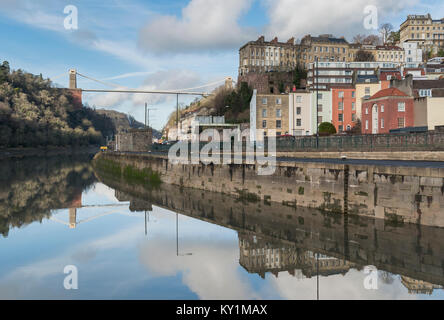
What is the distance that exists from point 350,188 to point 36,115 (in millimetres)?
90349

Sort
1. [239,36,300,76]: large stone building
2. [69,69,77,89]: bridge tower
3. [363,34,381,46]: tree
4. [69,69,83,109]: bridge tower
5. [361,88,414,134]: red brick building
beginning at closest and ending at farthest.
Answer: [361,88,414,134]: red brick building → [239,36,300,76]: large stone building → [363,34,381,46]: tree → [69,69,83,109]: bridge tower → [69,69,77,89]: bridge tower

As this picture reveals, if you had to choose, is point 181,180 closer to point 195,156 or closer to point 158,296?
point 195,156

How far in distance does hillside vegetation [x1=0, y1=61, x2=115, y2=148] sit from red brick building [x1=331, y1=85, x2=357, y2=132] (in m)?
51.6

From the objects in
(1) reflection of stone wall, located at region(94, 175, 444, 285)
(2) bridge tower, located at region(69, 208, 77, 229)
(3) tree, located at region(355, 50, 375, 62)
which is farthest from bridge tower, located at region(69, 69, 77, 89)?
(1) reflection of stone wall, located at region(94, 175, 444, 285)

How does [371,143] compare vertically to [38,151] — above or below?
below

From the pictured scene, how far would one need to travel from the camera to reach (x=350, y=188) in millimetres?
14273

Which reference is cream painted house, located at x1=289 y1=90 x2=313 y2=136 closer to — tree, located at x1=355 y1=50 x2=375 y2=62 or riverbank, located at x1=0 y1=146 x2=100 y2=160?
tree, located at x1=355 y1=50 x2=375 y2=62

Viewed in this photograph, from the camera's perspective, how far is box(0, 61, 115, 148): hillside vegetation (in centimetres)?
7306

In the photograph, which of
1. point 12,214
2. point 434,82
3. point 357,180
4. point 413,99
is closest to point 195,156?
point 12,214

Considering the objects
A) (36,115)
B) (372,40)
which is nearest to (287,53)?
(372,40)

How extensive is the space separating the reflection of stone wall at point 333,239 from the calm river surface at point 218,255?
0.03 meters

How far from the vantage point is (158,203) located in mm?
23047

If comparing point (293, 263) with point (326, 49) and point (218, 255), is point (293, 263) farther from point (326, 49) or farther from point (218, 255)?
point (326, 49)
